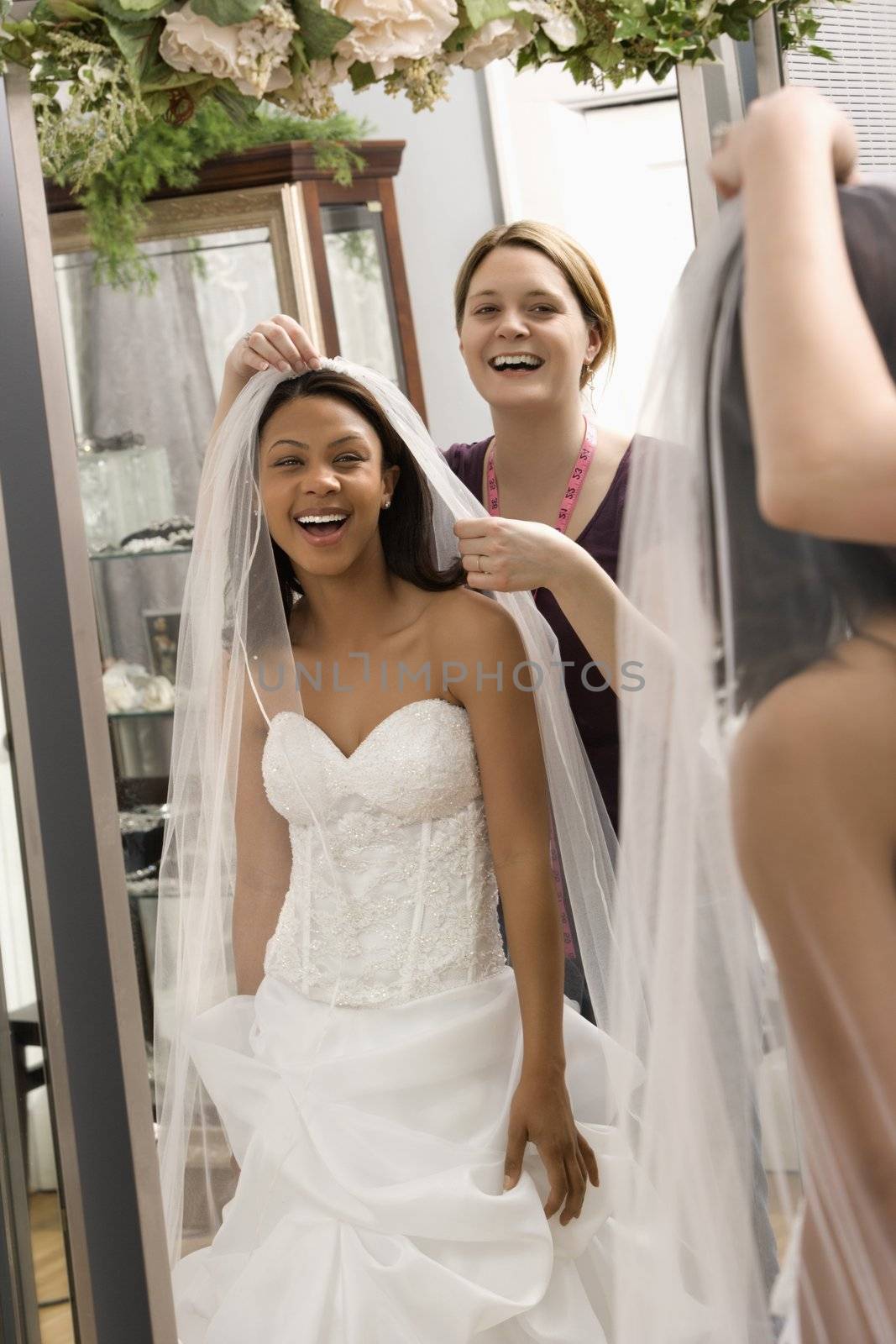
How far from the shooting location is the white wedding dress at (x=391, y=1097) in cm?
124

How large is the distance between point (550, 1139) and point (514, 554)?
569mm

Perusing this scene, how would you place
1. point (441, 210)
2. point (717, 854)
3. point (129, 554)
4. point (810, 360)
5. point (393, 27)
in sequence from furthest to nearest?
point (129, 554), point (441, 210), point (393, 27), point (717, 854), point (810, 360)

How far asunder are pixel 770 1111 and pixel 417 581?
69cm

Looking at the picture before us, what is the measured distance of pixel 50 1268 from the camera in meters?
1.51

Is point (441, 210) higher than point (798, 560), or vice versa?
point (441, 210)

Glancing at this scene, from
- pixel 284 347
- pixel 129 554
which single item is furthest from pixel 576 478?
pixel 129 554

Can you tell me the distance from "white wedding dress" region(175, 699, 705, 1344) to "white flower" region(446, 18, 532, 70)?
68cm

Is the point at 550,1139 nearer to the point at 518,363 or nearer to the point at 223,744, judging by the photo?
the point at 223,744

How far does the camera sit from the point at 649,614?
0.96m

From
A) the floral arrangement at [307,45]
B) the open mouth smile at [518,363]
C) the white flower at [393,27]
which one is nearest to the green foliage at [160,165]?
the floral arrangement at [307,45]

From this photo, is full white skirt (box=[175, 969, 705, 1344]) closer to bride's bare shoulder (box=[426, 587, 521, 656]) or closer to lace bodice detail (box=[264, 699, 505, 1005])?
lace bodice detail (box=[264, 699, 505, 1005])

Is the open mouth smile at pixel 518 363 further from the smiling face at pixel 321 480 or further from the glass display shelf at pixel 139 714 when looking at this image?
the glass display shelf at pixel 139 714

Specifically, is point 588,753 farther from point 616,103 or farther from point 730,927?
point 616,103

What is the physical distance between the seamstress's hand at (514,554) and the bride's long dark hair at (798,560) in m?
0.52
